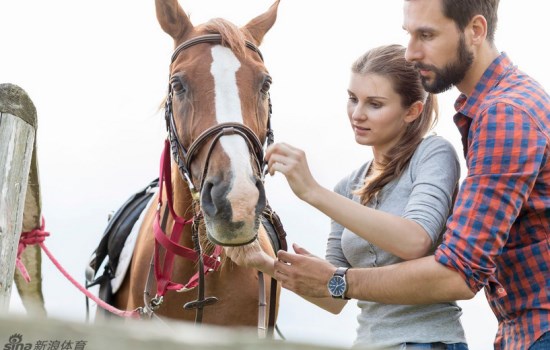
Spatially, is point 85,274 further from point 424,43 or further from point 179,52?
point 424,43

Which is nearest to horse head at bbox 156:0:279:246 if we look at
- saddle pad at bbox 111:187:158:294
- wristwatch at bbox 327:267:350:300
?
wristwatch at bbox 327:267:350:300

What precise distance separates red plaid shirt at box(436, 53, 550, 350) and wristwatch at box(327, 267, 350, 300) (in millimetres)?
414

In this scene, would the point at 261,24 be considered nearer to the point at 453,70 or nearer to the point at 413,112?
the point at 413,112

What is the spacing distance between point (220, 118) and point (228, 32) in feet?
2.00

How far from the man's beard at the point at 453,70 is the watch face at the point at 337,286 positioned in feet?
2.49

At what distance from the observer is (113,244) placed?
15.8 ft

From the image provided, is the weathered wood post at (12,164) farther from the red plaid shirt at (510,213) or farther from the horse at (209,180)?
the red plaid shirt at (510,213)

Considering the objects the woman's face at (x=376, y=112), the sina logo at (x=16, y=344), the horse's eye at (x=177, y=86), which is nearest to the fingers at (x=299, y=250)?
the woman's face at (x=376, y=112)

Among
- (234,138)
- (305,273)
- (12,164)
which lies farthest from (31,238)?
(305,273)

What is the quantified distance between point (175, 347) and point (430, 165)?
2198mm

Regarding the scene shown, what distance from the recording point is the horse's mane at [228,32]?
355 cm

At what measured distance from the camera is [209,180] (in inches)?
117

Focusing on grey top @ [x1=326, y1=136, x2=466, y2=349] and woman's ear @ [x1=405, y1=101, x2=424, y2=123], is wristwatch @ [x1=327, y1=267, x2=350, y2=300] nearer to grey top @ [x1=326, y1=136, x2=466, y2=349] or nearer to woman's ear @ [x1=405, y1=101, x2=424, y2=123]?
grey top @ [x1=326, y1=136, x2=466, y2=349]

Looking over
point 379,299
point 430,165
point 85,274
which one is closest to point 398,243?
point 379,299
